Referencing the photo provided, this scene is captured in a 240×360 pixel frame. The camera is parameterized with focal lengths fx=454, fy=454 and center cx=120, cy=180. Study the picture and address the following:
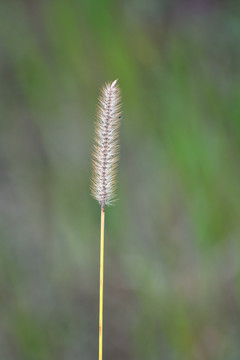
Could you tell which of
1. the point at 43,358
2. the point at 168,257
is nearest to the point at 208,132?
the point at 168,257

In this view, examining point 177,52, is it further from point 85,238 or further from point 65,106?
point 85,238

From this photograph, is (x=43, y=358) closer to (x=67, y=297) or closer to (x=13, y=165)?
(x=67, y=297)

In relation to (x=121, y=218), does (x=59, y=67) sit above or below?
above

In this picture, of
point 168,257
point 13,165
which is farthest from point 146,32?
point 168,257

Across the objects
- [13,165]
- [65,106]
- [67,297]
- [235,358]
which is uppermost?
[65,106]

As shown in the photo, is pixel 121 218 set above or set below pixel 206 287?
above

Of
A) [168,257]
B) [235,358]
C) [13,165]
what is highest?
[13,165]
